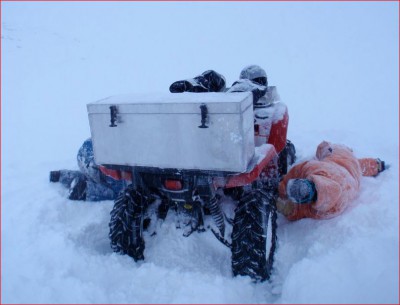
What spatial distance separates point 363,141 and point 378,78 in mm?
4566

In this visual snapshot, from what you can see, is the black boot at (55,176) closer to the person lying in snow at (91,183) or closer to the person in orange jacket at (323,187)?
the person lying in snow at (91,183)

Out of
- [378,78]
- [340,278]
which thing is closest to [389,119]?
[378,78]

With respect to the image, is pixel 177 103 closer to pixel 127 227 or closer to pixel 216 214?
pixel 216 214

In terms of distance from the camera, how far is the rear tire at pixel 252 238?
2324mm

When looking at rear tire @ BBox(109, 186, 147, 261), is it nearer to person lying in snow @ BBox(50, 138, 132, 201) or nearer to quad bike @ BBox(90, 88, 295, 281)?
quad bike @ BBox(90, 88, 295, 281)

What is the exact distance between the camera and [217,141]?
6.87 feet

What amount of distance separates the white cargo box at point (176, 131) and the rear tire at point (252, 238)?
38 centimetres

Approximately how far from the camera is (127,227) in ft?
8.64

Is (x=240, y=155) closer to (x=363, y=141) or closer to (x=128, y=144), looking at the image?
Answer: (x=128, y=144)

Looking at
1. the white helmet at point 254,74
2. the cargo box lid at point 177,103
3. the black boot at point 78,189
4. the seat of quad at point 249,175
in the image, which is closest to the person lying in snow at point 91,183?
the black boot at point 78,189

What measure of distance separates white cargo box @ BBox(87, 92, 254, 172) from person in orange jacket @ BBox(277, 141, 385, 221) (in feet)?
1.71

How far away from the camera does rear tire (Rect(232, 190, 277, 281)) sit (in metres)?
2.32

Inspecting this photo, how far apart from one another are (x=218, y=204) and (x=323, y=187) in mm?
773

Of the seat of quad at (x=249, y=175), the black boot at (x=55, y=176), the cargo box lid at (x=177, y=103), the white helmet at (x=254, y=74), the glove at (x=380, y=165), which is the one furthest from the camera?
the black boot at (x=55, y=176)
